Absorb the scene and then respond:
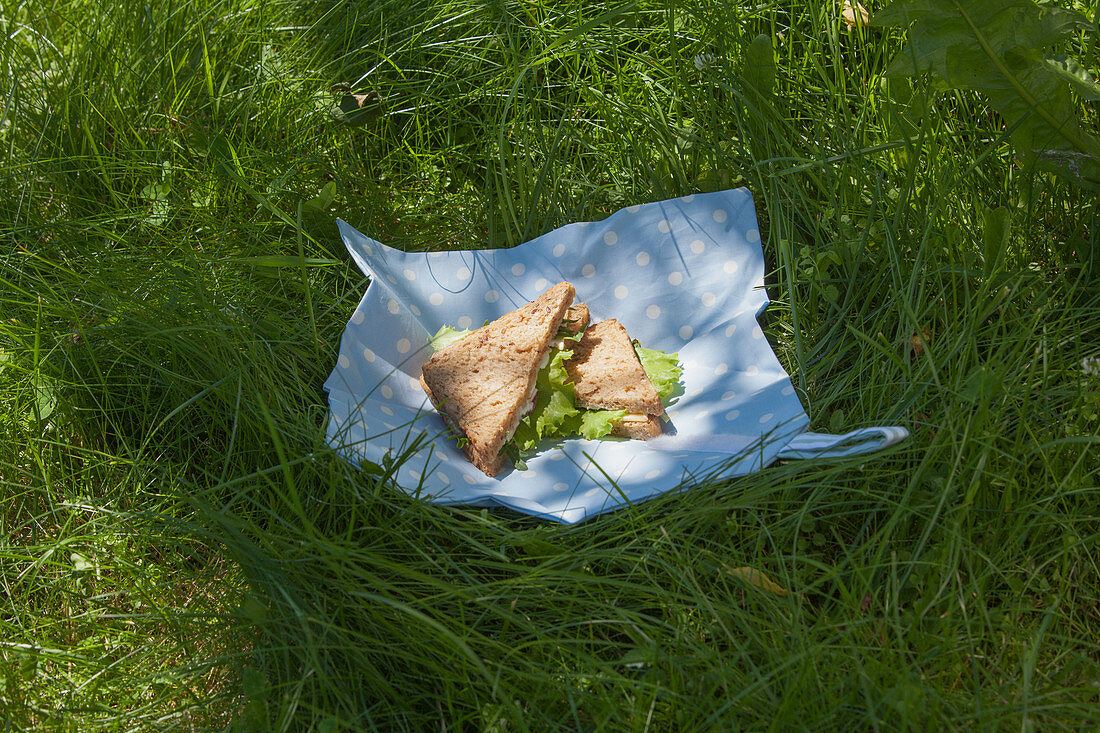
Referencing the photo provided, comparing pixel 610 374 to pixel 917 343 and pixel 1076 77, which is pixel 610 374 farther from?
pixel 1076 77

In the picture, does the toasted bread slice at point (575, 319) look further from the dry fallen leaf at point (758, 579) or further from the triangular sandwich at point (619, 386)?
the dry fallen leaf at point (758, 579)

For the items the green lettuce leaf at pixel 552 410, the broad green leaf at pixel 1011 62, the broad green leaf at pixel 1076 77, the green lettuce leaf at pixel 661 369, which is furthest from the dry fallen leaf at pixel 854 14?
the green lettuce leaf at pixel 552 410

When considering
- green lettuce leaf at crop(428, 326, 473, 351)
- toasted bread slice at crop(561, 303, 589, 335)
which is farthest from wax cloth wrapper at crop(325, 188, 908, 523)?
toasted bread slice at crop(561, 303, 589, 335)

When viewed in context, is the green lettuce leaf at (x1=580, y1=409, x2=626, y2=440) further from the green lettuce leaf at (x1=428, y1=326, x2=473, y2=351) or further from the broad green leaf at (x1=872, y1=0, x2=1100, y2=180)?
the broad green leaf at (x1=872, y1=0, x2=1100, y2=180)

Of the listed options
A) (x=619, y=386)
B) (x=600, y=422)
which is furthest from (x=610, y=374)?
(x=600, y=422)

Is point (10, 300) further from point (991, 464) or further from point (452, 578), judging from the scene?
point (991, 464)

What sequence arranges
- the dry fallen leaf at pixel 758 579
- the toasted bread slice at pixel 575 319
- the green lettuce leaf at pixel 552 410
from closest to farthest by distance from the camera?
the dry fallen leaf at pixel 758 579
the green lettuce leaf at pixel 552 410
the toasted bread slice at pixel 575 319
